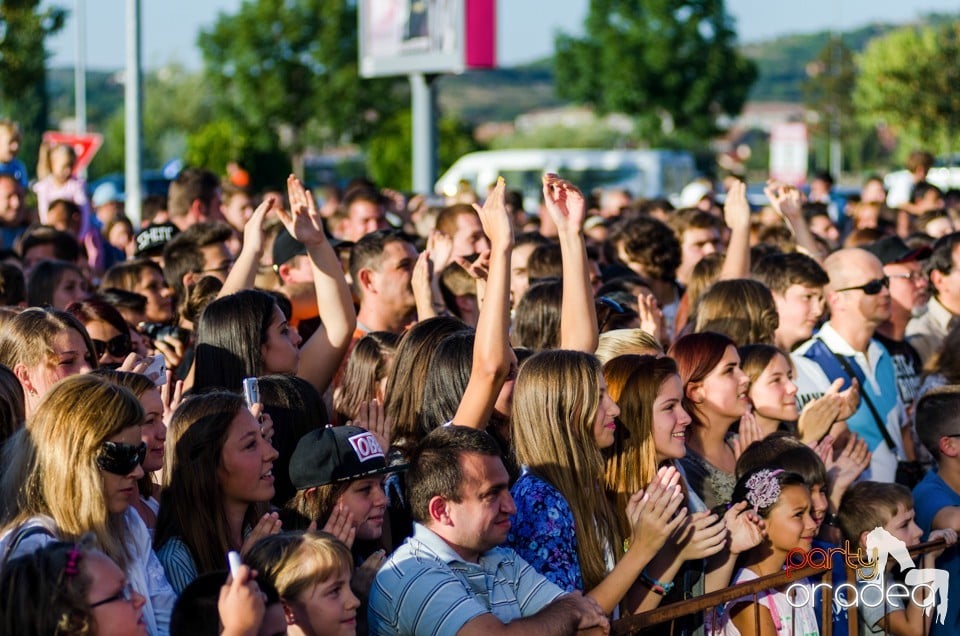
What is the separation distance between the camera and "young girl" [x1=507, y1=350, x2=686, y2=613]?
Result: 448cm

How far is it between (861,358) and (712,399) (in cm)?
179

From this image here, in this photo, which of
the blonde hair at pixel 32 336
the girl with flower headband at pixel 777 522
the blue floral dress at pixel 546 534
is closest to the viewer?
the blue floral dress at pixel 546 534

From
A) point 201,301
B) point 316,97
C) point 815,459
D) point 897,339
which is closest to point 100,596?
point 815,459

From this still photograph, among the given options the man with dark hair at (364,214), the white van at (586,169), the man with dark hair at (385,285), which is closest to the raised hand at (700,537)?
the man with dark hair at (385,285)

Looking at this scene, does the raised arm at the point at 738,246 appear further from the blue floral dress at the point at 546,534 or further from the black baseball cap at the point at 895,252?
the blue floral dress at the point at 546,534

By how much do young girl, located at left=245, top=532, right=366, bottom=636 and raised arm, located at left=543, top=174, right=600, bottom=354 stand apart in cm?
207

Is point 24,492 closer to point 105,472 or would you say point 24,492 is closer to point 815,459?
point 105,472

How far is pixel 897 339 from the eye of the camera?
326 inches

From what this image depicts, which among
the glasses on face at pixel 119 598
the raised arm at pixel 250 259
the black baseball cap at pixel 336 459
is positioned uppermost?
the raised arm at pixel 250 259

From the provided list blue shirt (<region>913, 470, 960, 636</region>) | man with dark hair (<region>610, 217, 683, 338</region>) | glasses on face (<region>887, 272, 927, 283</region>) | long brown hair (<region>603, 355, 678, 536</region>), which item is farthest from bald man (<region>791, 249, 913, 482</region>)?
long brown hair (<region>603, 355, 678, 536</region>)

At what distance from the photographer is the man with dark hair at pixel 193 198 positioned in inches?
404

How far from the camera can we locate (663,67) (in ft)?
164

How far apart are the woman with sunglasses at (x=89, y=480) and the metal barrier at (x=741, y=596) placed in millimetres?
1354

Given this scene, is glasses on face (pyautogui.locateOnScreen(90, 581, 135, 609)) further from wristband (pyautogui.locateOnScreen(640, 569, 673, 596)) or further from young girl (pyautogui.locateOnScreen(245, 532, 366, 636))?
wristband (pyautogui.locateOnScreen(640, 569, 673, 596))
